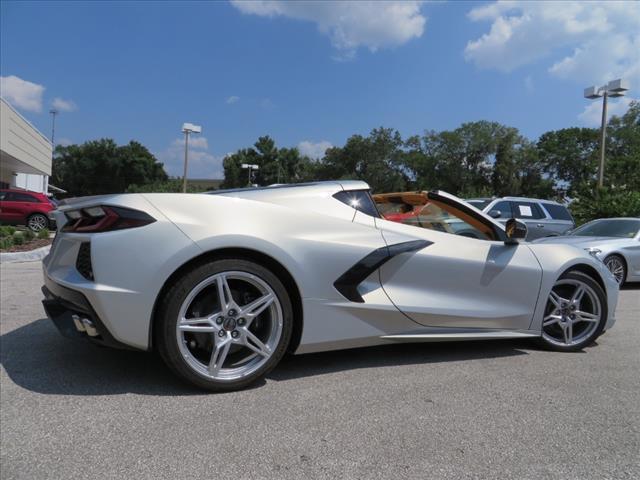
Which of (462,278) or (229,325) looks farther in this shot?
(462,278)

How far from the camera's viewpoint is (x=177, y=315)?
104 inches

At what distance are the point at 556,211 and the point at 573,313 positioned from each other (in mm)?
9805

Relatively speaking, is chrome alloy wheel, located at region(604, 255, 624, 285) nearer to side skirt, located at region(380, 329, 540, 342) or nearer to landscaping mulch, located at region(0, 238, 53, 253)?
side skirt, located at region(380, 329, 540, 342)

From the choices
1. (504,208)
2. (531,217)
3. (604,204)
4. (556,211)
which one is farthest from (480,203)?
(604,204)

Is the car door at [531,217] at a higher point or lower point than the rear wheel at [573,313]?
higher

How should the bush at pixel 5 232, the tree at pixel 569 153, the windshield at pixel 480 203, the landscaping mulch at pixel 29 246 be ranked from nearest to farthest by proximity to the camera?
the landscaping mulch at pixel 29 246
the bush at pixel 5 232
the windshield at pixel 480 203
the tree at pixel 569 153

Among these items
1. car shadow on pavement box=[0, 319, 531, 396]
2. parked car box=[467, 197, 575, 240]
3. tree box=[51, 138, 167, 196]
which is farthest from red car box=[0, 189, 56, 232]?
tree box=[51, 138, 167, 196]

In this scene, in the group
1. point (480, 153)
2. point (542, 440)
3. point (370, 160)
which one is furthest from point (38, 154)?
point (480, 153)

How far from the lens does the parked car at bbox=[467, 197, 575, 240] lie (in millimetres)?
11648

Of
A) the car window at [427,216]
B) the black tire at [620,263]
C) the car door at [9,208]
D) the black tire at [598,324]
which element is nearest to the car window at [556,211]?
the black tire at [620,263]

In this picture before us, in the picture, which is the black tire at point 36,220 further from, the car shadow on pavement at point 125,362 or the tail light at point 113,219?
the tail light at point 113,219

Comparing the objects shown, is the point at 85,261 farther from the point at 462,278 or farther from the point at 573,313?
the point at 573,313

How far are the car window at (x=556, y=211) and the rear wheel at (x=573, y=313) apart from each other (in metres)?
9.29

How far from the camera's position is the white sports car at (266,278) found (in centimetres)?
261
